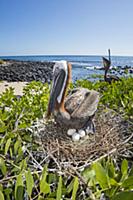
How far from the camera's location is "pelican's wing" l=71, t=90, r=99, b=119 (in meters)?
1.89

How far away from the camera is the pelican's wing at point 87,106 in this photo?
1893mm

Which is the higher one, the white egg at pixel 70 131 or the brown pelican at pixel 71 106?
the brown pelican at pixel 71 106

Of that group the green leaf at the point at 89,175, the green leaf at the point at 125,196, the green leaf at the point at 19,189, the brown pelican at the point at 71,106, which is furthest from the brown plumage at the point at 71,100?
the green leaf at the point at 125,196

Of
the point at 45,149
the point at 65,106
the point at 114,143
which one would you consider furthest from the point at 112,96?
the point at 45,149

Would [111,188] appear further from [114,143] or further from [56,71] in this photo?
[56,71]

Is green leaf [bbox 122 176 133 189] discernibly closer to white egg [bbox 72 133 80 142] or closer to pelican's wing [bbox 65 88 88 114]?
white egg [bbox 72 133 80 142]

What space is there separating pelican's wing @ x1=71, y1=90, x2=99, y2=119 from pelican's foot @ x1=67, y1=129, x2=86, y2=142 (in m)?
0.10

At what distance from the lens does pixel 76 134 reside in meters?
1.91

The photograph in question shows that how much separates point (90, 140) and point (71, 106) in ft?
1.35

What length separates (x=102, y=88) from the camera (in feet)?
9.07

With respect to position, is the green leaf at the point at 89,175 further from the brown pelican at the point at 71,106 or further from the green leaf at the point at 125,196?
the brown pelican at the point at 71,106

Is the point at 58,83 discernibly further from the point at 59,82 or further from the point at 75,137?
the point at 75,137

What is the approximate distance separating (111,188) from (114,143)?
1.03 metres

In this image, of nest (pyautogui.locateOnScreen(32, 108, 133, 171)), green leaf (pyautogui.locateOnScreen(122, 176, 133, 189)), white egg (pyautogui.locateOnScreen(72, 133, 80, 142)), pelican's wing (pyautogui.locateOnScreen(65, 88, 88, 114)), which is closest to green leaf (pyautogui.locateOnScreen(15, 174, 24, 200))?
green leaf (pyautogui.locateOnScreen(122, 176, 133, 189))
